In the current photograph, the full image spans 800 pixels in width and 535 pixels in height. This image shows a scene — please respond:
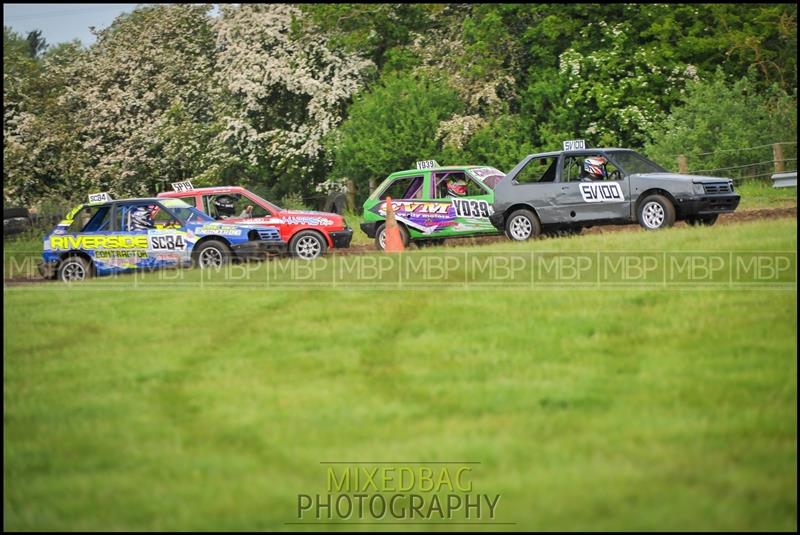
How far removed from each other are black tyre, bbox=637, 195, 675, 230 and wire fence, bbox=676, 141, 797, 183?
851 centimetres

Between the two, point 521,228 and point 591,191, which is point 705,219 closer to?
point 591,191

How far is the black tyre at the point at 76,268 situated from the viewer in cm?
1936

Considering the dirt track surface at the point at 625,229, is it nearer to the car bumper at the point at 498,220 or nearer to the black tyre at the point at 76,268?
the black tyre at the point at 76,268

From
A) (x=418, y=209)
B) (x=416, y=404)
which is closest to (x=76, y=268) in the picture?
(x=418, y=209)

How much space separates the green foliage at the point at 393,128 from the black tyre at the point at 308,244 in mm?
12504

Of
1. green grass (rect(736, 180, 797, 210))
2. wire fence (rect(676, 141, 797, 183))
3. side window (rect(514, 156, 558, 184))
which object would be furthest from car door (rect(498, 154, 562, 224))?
wire fence (rect(676, 141, 797, 183))

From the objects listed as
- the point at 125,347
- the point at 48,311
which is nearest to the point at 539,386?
the point at 125,347

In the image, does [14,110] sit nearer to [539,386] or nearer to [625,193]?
[625,193]

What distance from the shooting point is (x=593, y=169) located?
63.9 feet

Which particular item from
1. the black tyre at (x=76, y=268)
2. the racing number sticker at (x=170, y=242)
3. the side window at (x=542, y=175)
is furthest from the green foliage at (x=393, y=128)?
the black tyre at (x=76, y=268)

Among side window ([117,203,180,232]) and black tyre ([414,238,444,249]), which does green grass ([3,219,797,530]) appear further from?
black tyre ([414,238,444,249])

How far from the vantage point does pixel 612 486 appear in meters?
7.26

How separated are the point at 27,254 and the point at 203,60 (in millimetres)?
13031

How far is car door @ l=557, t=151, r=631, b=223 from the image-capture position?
1894 cm
